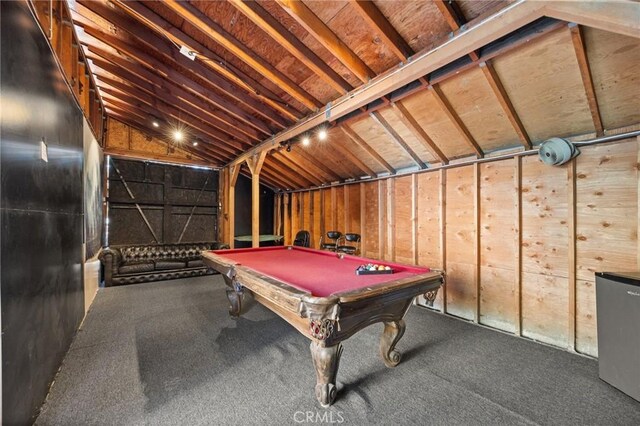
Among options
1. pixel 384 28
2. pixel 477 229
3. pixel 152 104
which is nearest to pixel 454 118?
pixel 384 28

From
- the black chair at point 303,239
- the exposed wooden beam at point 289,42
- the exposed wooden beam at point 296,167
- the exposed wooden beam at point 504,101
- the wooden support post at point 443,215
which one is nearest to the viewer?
the exposed wooden beam at point 289,42

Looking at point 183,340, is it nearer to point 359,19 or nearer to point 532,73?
point 359,19

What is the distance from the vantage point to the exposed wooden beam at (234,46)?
99.7 inches

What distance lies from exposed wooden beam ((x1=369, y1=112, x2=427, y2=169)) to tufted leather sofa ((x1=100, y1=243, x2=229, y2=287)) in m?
4.89

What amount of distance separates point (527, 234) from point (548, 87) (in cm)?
171

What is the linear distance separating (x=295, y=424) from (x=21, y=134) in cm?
254

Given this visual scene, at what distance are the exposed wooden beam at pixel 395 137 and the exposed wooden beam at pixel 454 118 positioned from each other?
2.80 ft

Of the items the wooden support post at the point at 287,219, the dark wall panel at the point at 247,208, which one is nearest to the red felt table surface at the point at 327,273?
the wooden support post at the point at 287,219

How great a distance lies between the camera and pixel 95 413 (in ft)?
5.83

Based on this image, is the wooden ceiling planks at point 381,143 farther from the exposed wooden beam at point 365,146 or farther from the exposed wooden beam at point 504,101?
the exposed wooden beam at point 504,101

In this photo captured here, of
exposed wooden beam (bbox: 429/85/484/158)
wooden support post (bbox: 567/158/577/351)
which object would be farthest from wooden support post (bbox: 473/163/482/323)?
wooden support post (bbox: 567/158/577/351)

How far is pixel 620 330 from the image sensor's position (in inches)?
81.1

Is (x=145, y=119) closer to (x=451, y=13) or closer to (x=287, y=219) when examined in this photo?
(x=287, y=219)

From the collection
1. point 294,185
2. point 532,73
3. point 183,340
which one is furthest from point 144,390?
point 294,185
